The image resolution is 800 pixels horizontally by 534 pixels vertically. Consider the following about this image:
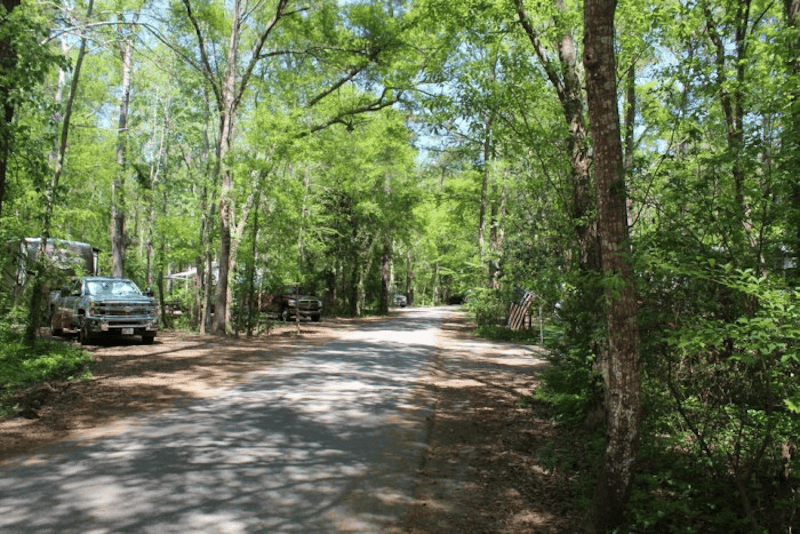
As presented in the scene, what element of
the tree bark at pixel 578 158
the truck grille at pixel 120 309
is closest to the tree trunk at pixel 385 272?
the truck grille at pixel 120 309

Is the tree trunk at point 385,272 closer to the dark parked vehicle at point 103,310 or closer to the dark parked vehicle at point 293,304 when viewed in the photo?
the dark parked vehicle at point 293,304

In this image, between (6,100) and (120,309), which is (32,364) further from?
(6,100)

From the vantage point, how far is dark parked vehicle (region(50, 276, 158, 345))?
1558 cm

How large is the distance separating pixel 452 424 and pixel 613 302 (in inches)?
176

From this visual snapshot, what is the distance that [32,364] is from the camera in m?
10.8

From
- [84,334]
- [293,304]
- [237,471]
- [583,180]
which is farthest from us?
[293,304]

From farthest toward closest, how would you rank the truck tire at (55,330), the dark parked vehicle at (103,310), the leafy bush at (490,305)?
1. the leafy bush at (490,305)
2. the truck tire at (55,330)
3. the dark parked vehicle at (103,310)

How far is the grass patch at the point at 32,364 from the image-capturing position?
370 inches

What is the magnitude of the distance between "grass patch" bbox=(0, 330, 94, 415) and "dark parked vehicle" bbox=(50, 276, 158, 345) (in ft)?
7.24

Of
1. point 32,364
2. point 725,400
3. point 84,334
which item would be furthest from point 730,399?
point 84,334

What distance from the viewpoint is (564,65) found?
316 inches

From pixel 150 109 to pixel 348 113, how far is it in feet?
80.5

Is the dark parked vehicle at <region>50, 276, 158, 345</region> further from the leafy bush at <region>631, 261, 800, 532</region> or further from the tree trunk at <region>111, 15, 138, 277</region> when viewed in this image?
the leafy bush at <region>631, 261, 800, 532</region>

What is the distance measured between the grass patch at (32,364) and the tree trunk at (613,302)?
7.82m
